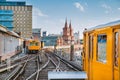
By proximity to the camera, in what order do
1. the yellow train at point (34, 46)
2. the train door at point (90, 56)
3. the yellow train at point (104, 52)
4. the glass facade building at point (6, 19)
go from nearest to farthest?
the yellow train at point (104, 52) < the train door at point (90, 56) < the yellow train at point (34, 46) < the glass facade building at point (6, 19)

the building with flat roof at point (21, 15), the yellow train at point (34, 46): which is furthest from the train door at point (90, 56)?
the building with flat roof at point (21, 15)

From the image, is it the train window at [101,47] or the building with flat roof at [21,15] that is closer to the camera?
the train window at [101,47]

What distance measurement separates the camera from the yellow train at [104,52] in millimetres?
7562

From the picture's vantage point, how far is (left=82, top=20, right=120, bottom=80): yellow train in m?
7.56

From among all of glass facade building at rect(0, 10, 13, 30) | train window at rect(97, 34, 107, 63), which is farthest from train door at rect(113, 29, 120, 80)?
glass facade building at rect(0, 10, 13, 30)

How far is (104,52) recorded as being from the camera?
8.66 m

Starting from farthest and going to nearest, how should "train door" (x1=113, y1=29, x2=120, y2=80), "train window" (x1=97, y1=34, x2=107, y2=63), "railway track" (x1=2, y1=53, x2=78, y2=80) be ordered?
"railway track" (x1=2, y1=53, x2=78, y2=80), "train window" (x1=97, y1=34, x2=107, y2=63), "train door" (x1=113, y1=29, x2=120, y2=80)

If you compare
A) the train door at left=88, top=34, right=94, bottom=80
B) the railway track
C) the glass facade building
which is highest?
the glass facade building

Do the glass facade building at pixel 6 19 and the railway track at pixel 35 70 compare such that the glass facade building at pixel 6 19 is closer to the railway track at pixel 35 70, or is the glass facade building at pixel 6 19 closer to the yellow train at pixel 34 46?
the yellow train at pixel 34 46

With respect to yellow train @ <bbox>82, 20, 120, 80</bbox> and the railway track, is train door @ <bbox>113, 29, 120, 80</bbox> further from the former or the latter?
the railway track

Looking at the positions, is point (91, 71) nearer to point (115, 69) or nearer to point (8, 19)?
point (115, 69)

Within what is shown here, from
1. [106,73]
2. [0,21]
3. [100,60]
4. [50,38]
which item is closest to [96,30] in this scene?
[100,60]

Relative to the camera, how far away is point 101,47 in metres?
9.07

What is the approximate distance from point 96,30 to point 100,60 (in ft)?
4.16
